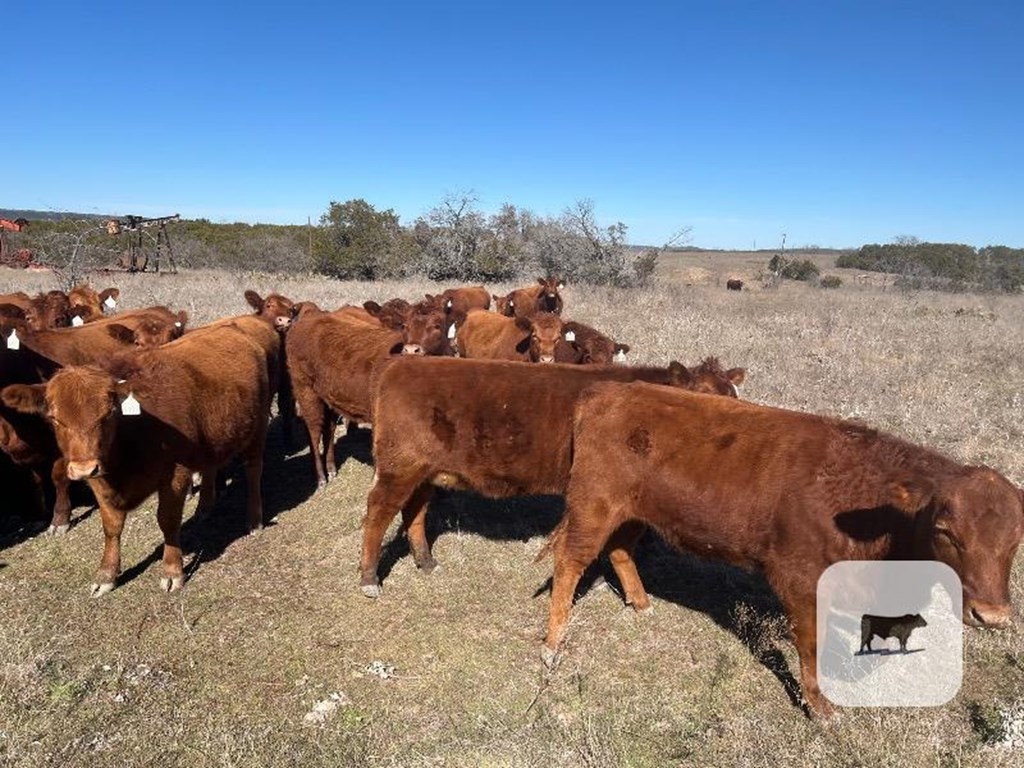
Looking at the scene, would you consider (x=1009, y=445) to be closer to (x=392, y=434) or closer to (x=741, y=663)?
(x=741, y=663)

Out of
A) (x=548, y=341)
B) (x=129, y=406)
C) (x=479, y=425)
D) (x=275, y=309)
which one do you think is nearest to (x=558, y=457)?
(x=479, y=425)

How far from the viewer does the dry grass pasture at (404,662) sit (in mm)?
3660

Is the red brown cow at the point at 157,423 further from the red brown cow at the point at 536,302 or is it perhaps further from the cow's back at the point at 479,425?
the red brown cow at the point at 536,302

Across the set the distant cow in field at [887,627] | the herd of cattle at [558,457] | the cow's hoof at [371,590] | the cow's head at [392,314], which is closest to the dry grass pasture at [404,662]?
the cow's hoof at [371,590]

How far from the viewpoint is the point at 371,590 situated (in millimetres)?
5297

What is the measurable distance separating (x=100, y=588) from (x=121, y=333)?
369 cm

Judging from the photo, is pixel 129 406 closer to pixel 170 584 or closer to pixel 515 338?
pixel 170 584

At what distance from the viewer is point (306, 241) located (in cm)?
4247

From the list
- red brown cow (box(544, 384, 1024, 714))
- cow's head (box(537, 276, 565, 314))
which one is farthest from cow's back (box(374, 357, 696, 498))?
cow's head (box(537, 276, 565, 314))

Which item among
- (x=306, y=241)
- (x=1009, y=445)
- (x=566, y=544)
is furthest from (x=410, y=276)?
(x=566, y=544)

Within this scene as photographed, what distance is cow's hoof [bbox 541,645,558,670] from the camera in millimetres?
4473

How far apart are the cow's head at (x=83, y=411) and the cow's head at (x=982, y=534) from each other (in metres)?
4.78

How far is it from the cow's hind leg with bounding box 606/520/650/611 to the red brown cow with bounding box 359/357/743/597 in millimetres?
635

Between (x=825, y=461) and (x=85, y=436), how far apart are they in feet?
14.7
